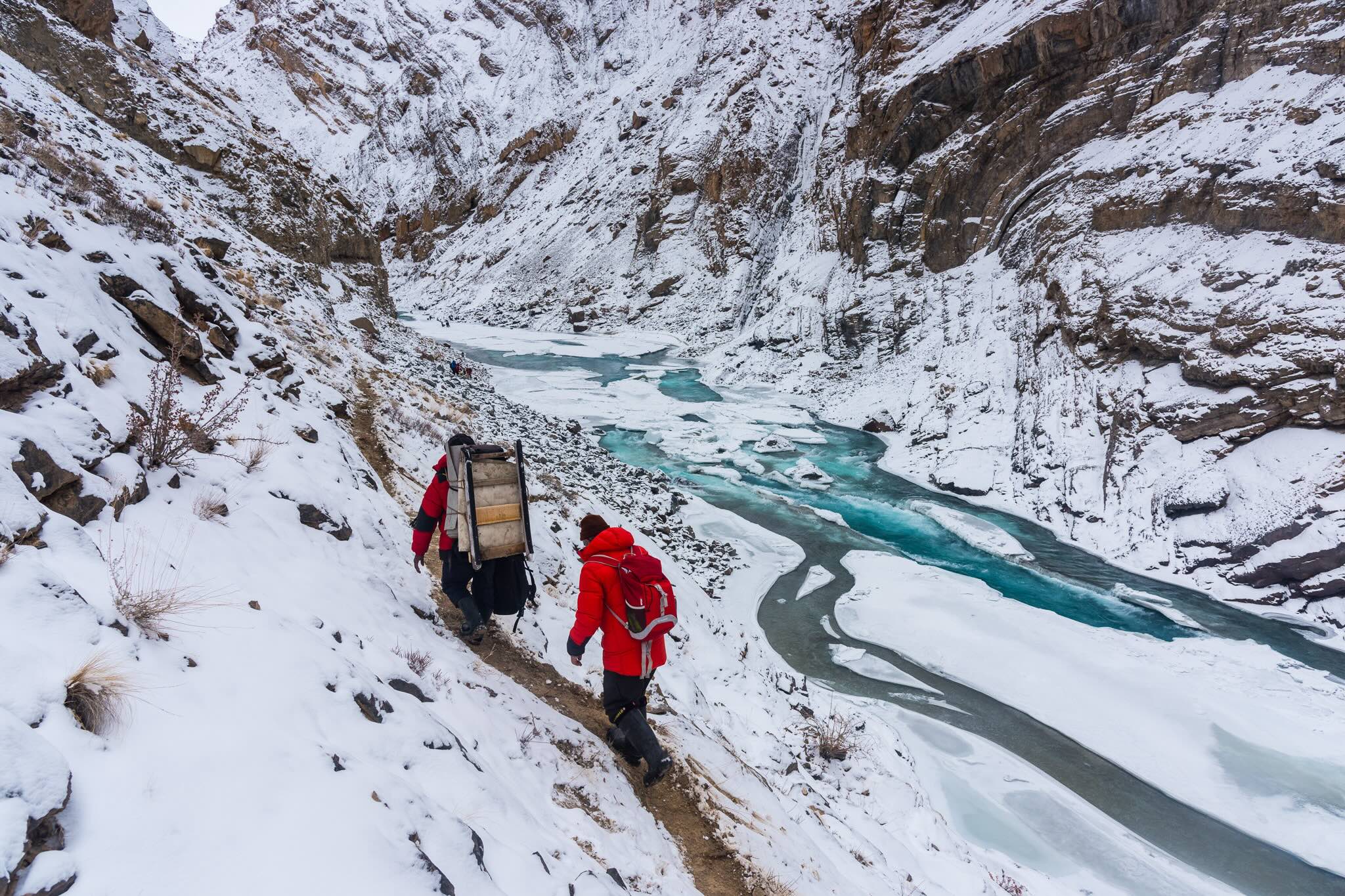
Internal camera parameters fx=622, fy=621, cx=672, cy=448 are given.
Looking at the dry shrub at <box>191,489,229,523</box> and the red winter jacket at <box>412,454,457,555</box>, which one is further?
the red winter jacket at <box>412,454,457,555</box>

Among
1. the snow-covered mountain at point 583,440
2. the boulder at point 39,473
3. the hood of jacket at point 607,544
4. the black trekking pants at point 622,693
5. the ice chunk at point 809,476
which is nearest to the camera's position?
the snow-covered mountain at point 583,440

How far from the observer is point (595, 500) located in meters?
13.1

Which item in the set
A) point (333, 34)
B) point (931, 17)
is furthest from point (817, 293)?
point (333, 34)

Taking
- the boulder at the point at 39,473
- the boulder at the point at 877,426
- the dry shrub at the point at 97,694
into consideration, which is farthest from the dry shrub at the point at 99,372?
the boulder at the point at 877,426

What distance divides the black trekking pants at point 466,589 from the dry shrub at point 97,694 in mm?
2676

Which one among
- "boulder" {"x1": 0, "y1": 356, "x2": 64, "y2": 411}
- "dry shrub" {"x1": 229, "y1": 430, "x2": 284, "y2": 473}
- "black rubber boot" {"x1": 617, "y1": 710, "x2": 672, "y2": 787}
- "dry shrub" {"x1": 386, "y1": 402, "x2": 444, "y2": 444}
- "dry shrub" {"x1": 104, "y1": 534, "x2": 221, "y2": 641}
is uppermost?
"boulder" {"x1": 0, "y1": 356, "x2": 64, "y2": 411}

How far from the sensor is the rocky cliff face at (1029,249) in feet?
44.1

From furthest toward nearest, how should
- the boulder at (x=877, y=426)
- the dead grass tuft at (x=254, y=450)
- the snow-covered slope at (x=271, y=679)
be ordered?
the boulder at (x=877, y=426), the dead grass tuft at (x=254, y=450), the snow-covered slope at (x=271, y=679)

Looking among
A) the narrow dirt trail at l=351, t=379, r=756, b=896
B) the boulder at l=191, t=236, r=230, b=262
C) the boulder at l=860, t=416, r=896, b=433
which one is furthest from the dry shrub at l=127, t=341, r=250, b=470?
the boulder at l=860, t=416, r=896, b=433

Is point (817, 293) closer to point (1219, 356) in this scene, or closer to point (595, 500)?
point (1219, 356)

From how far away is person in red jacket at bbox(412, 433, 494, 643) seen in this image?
15.7 feet

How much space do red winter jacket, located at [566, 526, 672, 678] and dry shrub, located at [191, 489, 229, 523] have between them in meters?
2.34

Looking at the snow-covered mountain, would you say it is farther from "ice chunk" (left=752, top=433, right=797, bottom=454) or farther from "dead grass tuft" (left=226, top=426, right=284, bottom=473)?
"ice chunk" (left=752, top=433, right=797, bottom=454)

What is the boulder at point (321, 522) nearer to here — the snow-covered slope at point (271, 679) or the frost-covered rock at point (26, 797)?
the snow-covered slope at point (271, 679)
